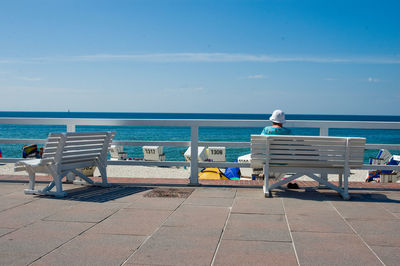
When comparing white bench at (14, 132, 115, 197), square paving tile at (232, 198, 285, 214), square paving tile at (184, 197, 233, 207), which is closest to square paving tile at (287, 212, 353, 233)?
square paving tile at (232, 198, 285, 214)

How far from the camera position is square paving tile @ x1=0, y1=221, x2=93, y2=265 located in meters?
3.54

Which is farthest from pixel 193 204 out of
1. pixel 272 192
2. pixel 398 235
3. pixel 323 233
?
pixel 398 235

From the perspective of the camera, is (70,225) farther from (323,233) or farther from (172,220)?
(323,233)

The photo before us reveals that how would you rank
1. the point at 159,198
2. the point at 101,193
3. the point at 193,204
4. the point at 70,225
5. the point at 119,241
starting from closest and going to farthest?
1. the point at 119,241
2. the point at 70,225
3. the point at 193,204
4. the point at 159,198
5. the point at 101,193

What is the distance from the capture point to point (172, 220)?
4.79 meters

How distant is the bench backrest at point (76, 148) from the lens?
6.08 metres

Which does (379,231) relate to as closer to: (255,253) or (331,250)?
(331,250)

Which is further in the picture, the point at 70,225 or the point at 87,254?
the point at 70,225

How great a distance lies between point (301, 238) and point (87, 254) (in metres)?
2.01

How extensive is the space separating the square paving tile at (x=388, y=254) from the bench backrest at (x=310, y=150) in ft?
7.71

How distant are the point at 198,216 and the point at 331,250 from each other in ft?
5.60

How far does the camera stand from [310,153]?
240 inches

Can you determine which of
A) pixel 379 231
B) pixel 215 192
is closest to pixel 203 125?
pixel 215 192

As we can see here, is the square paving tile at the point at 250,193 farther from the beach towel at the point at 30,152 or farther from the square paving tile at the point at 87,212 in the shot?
the beach towel at the point at 30,152
